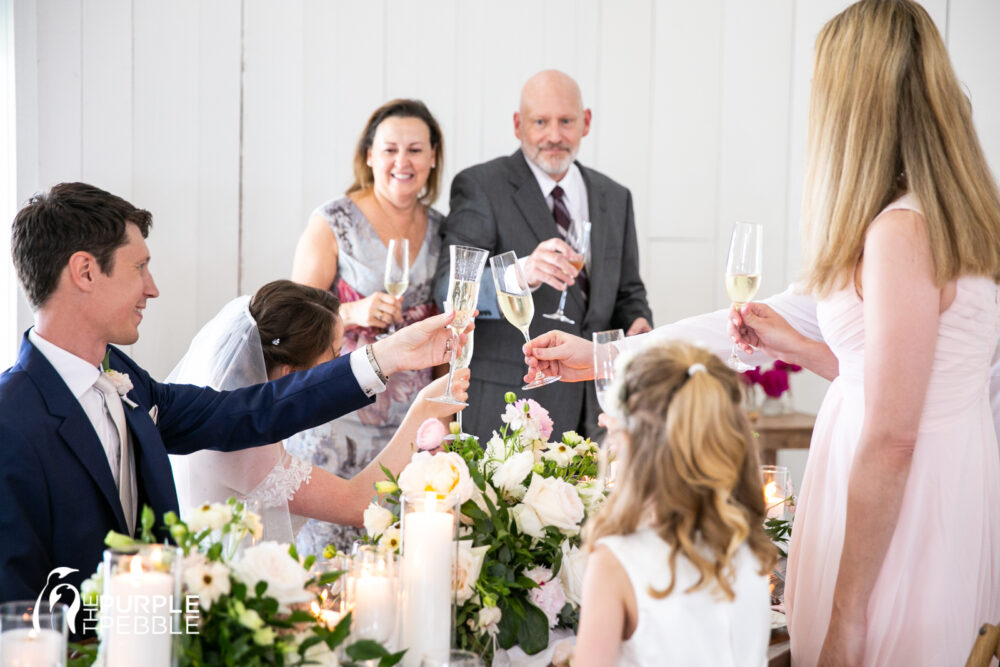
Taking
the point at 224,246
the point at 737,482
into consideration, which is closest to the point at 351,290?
the point at 224,246

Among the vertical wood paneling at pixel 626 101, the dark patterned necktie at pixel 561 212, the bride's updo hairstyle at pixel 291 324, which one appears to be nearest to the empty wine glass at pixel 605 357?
the bride's updo hairstyle at pixel 291 324

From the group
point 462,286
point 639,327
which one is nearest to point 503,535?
point 462,286

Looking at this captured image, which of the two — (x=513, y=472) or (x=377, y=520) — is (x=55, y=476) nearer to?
(x=377, y=520)

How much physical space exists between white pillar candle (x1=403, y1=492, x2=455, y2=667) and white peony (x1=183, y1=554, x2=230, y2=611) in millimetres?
313

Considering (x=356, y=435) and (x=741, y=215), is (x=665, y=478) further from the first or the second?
(x=741, y=215)

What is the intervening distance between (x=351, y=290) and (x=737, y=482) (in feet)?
7.96

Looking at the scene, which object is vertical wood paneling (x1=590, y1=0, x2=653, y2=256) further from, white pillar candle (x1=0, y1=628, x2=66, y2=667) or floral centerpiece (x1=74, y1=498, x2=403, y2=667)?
white pillar candle (x1=0, y1=628, x2=66, y2=667)

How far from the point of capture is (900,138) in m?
1.78

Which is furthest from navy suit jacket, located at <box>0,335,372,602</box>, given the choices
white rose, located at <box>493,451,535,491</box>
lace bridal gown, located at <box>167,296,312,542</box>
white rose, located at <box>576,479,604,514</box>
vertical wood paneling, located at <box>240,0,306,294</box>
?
vertical wood paneling, located at <box>240,0,306,294</box>

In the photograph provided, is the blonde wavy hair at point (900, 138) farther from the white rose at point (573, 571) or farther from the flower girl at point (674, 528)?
the white rose at point (573, 571)

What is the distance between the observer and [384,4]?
4.50 metres

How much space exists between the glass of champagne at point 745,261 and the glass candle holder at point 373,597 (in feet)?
3.53

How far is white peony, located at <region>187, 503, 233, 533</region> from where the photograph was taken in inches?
52.0

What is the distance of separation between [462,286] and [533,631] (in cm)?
74
